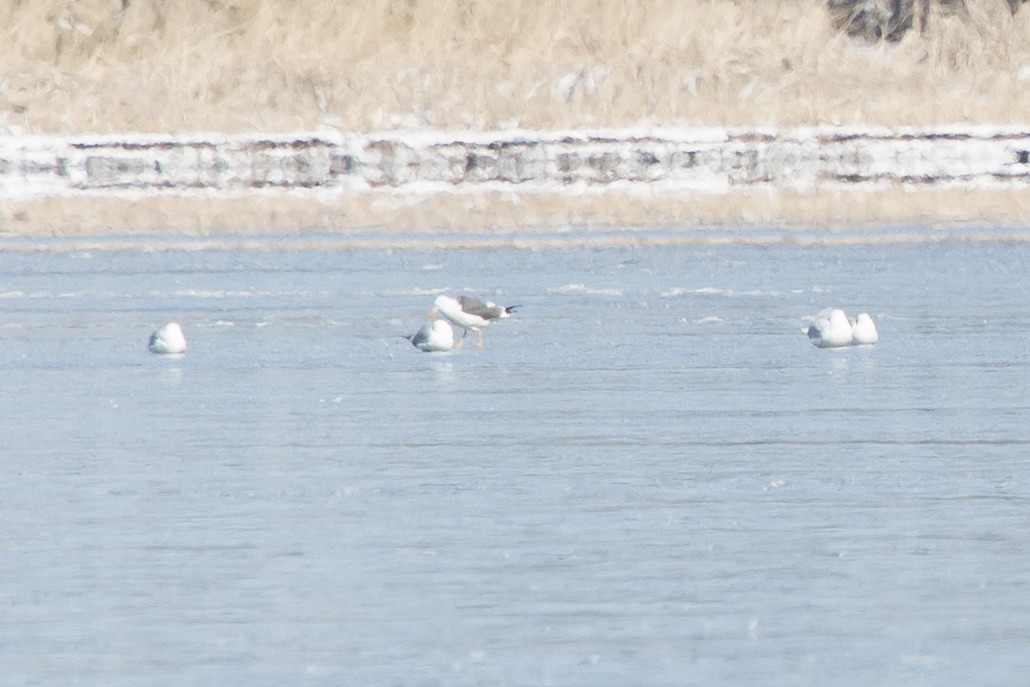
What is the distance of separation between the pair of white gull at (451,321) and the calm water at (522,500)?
0.39 ft

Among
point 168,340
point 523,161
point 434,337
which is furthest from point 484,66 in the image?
point 168,340

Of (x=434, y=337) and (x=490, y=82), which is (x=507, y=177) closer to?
(x=490, y=82)

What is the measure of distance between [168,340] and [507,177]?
13.8m

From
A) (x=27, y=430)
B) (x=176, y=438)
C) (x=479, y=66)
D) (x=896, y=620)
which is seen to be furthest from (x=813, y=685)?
(x=479, y=66)

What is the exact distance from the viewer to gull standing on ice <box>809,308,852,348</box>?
12227 mm

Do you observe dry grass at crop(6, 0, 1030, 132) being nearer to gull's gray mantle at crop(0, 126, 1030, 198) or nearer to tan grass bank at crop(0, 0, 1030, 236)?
tan grass bank at crop(0, 0, 1030, 236)

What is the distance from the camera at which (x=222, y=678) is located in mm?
5371

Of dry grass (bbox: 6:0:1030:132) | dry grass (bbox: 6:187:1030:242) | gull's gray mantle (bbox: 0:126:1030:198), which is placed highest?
dry grass (bbox: 6:0:1030:132)

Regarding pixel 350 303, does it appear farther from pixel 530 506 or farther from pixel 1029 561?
pixel 1029 561

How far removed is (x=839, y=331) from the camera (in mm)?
12234

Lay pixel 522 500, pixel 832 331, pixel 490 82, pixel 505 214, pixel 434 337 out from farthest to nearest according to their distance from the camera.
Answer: pixel 490 82 < pixel 505 214 < pixel 434 337 < pixel 832 331 < pixel 522 500

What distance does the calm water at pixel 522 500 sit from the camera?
5.63 m

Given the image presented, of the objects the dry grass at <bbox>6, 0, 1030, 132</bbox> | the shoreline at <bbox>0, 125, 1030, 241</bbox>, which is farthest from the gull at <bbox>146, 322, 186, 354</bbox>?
the dry grass at <bbox>6, 0, 1030, 132</bbox>

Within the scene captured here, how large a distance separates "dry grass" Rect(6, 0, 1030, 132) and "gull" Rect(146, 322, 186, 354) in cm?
1550
